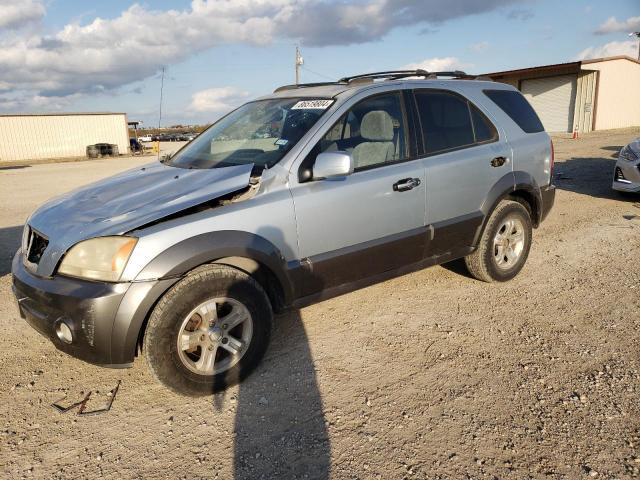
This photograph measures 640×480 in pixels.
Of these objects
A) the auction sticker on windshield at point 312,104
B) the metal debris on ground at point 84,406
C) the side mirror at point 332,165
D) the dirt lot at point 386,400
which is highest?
the auction sticker on windshield at point 312,104

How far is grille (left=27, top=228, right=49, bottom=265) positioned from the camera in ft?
9.96

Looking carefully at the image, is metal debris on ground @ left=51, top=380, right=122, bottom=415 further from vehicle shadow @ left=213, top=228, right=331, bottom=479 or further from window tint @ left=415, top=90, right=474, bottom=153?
window tint @ left=415, top=90, right=474, bottom=153

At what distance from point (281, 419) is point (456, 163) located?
248cm

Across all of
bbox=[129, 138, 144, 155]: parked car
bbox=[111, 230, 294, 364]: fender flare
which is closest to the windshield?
bbox=[111, 230, 294, 364]: fender flare

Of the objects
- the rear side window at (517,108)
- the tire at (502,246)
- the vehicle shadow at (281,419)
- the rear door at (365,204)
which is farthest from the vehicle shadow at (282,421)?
the rear side window at (517,108)

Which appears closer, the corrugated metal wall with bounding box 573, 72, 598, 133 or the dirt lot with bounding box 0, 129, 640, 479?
the dirt lot with bounding box 0, 129, 640, 479

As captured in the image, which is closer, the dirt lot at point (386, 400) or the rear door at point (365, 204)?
the dirt lot at point (386, 400)

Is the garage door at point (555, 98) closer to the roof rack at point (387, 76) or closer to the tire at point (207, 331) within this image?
the roof rack at point (387, 76)

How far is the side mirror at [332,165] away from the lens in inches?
126

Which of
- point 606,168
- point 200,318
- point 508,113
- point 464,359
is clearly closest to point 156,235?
point 200,318

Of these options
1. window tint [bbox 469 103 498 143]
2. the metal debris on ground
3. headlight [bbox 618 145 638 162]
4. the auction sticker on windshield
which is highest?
the auction sticker on windshield

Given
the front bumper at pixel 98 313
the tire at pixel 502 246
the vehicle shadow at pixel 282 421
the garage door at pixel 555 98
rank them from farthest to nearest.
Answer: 1. the garage door at pixel 555 98
2. the tire at pixel 502 246
3. the front bumper at pixel 98 313
4. the vehicle shadow at pixel 282 421

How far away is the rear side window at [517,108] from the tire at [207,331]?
10.0 ft

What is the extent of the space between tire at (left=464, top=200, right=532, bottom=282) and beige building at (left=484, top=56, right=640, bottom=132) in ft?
77.3
